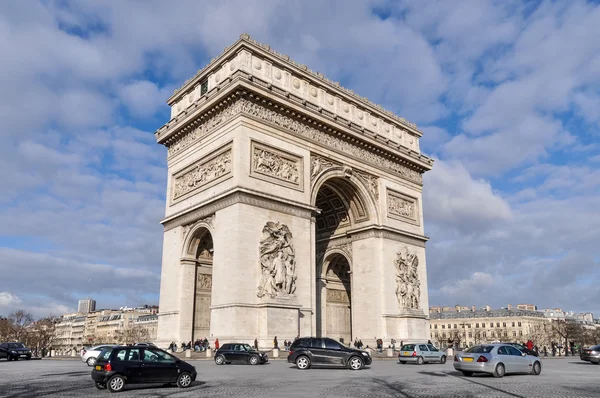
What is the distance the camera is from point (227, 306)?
2569cm

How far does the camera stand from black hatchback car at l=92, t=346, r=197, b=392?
12758mm

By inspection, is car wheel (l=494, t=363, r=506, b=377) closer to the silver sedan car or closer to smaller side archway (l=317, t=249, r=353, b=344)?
the silver sedan car

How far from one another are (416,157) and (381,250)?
29.2 feet

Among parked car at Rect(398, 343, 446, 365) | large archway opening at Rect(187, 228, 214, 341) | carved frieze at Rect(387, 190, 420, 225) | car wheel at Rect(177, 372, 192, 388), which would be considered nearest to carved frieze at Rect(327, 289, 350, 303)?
carved frieze at Rect(387, 190, 420, 225)

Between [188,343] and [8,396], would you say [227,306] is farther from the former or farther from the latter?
[8,396]

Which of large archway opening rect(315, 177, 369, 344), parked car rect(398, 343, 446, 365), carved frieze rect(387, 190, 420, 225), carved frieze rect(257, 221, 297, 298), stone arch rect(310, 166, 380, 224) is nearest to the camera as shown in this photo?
parked car rect(398, 343, 446, 365)

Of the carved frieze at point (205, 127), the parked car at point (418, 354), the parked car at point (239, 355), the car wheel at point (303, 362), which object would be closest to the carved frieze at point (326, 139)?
the carved frieze at point (205, 127)

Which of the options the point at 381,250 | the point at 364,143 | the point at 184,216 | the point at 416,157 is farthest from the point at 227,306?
the point at 416,157

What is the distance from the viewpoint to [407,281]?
35938 mm

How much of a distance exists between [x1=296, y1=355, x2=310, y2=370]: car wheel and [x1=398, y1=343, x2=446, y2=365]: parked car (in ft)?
24.9

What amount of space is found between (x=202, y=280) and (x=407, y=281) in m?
14.0

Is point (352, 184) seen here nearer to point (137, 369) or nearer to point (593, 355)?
point (593, 355)

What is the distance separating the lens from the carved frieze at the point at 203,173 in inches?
1132

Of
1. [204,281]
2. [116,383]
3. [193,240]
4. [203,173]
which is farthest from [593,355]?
[116,383]
